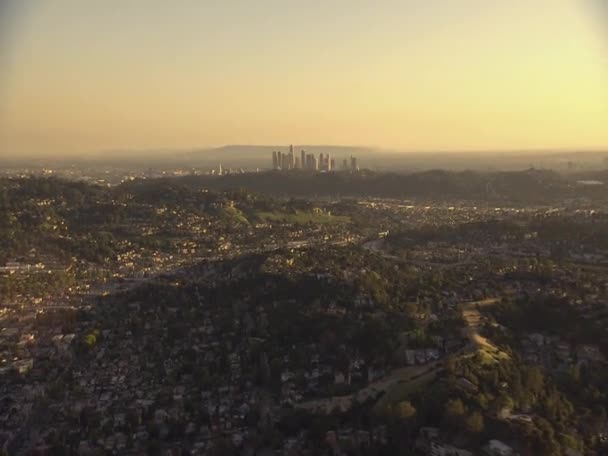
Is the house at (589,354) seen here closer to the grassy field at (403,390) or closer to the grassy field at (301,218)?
the grassy field at (403,390)

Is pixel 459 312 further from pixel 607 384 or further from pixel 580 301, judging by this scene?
pixel 607 384

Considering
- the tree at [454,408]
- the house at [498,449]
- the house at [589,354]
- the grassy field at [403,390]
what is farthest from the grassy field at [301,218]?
the house at [498,449]

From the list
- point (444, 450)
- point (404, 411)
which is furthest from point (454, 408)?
point (444, 450)

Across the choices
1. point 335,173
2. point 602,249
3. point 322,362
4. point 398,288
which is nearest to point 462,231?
point 602,249

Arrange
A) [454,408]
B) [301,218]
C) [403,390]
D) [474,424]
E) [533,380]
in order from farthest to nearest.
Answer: [301,218], [403,390], [533,380], [454,408], [474,424]

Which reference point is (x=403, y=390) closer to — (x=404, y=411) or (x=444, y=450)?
(x=404, y=411)

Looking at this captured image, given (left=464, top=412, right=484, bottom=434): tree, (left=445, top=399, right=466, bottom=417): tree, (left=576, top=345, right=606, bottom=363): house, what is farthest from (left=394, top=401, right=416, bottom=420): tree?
(left=576, top=345, right=606, bottom=363): house

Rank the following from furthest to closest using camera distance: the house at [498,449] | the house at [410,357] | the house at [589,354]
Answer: the house at [589,354] < the house at [410,357] < the house at [498,449]

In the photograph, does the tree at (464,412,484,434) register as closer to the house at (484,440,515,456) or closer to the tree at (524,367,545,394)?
the house at (484,440,515,456)
